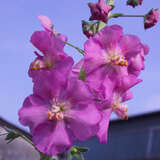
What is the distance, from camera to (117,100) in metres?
1.75

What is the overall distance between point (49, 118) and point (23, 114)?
0.35 feet

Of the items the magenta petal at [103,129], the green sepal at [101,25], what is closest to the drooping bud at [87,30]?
the green sepal at [101,25]

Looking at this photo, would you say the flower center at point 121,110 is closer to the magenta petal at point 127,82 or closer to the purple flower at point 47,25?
the magenta petal at point 127,82

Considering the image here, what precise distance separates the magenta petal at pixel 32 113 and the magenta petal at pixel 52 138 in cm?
3

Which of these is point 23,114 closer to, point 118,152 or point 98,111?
point 98,111

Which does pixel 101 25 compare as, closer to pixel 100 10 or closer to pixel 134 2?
pixel 100 10

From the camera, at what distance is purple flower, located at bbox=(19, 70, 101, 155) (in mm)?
1554

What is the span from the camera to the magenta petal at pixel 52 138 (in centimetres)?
153

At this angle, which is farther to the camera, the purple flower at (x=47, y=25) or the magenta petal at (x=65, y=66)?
the purple flower at (x=47, y=25)

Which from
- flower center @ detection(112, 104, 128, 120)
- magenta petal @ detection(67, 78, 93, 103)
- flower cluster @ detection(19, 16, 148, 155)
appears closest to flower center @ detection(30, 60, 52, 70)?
flower cluster @ detection(19, 16, 148, 155)

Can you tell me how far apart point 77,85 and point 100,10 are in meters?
0.36

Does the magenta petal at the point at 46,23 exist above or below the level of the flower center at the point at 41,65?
above

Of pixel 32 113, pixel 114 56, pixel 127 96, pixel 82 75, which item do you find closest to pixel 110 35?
pixel 114 56

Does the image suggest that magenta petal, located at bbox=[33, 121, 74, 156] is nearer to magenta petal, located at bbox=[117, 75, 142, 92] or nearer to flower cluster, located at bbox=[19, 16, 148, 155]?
flower cluster, located at bbox=[19, 16, 148, 155]
